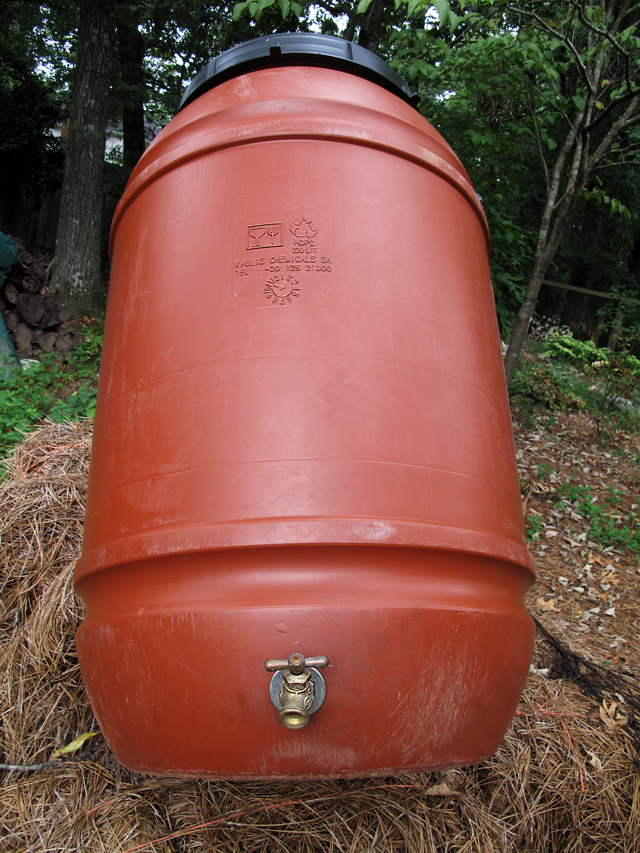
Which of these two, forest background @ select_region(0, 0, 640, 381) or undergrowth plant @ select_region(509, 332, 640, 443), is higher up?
forest background @ select_region(0, 0, 640, 381)

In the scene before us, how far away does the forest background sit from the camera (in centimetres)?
372

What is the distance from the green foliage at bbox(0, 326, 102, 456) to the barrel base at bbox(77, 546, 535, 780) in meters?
2.47

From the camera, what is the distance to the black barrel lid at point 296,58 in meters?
2.01

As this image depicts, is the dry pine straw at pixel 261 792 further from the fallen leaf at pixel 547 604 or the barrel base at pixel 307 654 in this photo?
the fallen leaf at pixel 547 604

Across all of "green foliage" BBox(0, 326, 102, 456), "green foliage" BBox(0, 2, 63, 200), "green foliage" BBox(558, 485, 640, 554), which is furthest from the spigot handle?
"green foliage" BBox(0, 2, 63, 200)

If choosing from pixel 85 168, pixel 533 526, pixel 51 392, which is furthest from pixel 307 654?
pixel 85 168

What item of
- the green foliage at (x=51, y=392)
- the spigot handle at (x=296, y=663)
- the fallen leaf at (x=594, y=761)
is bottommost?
the fallen leaf at (x=594, y=761)

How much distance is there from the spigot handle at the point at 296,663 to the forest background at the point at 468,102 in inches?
102

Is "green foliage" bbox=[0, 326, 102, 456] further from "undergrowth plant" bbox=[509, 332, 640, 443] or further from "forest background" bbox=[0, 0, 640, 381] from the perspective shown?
"undergrowth plant" bbox=[509, 332, 640, 443]

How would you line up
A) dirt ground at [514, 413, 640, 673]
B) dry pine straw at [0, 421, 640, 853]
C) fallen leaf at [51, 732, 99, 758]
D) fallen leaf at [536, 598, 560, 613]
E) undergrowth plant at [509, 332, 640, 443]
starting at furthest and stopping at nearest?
undergrowth plant at [509, 332, 640, 443]
fallen leaf at [536, 598, 560, 613]
dirt ground at [514, 413, 640, 673]
fallen leaf at [51, 732, 99, 758]
dry pine straw at [0, 421, 640, 853]

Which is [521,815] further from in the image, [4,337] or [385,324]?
→ [4,337]

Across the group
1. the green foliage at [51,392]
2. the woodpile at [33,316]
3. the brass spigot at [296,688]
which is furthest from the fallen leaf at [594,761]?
the woodpile at [33,316]

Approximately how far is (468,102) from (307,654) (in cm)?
420

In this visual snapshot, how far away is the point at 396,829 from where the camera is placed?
5.78ft
